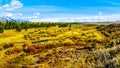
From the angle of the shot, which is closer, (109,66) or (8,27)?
(109,66)

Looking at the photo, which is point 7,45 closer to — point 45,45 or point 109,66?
point 45,45

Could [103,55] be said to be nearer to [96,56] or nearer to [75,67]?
[96,56]

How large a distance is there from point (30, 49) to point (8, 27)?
11299 cm

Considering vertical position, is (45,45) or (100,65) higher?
(100,65)

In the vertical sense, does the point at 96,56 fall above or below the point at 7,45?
above

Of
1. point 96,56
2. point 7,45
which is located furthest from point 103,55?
point 7,45

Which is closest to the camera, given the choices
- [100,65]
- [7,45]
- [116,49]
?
[100,65]

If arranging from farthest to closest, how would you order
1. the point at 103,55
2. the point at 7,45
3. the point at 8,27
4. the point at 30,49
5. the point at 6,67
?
the point at 8,27 → the point at 7,45 → the point at 30,49 → the point at 6,67 → the point at 103,55

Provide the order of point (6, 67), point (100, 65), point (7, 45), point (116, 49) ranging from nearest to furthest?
point (100, 65), point (116, 49), point (6, 67), point (7, 45)

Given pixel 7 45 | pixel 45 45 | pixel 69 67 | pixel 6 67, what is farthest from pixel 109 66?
pixel 7 45

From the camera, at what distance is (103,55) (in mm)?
12234

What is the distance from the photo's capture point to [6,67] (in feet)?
60.2

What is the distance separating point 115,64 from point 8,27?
164418mm

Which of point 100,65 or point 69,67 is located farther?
point 69,67
